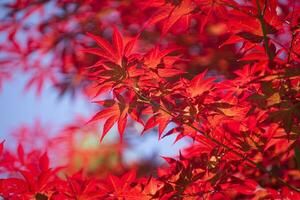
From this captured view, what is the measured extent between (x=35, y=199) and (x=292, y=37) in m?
0.82

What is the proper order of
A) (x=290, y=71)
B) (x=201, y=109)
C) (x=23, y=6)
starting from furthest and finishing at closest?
1. (x=23, y=6)
2. (x=201, y=109)
3. (x=290, y=71)

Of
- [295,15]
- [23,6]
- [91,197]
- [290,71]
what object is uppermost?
[23,6]

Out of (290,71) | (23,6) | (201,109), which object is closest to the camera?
(290,71)

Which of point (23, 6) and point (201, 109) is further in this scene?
point (23, 6)

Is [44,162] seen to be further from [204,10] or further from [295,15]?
[295,15]

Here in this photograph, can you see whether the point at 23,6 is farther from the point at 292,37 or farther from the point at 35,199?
the point at 292,37

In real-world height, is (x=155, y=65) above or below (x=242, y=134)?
above

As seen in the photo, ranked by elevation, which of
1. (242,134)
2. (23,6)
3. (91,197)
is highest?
(23,6)

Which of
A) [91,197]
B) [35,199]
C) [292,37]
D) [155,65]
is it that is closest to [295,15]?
[292,37]

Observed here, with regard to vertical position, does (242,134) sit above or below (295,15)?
below

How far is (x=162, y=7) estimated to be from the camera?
103 centimetres

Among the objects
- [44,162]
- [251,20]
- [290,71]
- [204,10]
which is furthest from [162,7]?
[44,162]

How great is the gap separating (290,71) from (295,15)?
143 mm

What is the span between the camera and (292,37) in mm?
902
